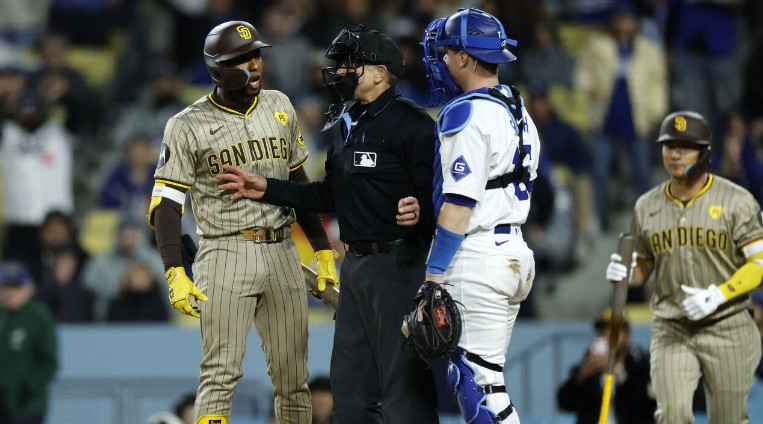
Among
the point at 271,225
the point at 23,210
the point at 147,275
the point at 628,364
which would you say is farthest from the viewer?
the point at 23,210

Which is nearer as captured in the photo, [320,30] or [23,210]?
[23,210]

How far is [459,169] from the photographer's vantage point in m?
5.70

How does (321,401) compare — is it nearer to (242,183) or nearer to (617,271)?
(617,271)

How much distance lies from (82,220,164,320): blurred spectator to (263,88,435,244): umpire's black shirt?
5883mm

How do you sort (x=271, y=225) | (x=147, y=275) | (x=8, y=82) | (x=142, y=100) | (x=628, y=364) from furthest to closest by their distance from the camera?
(x=142, y=100) < (x=8, y=82) < (x=147, y=275) < (x=628, y=364) < (x=271, y=225)

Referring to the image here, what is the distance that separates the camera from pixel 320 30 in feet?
45.5

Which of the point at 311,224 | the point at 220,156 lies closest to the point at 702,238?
the point at 311,224

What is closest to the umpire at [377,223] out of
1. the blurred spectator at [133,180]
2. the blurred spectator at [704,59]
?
the blurred spectator at [133,180]

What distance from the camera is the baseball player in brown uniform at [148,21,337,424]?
625cm

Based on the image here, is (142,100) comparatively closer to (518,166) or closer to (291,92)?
(291,92)

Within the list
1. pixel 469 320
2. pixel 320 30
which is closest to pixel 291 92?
pixel 320 30

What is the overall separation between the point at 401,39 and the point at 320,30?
135 cm

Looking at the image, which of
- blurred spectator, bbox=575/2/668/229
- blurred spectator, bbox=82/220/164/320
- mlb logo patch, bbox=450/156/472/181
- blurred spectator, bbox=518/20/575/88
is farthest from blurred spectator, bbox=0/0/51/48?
mlb logo patch, bbox=450/156/472/181

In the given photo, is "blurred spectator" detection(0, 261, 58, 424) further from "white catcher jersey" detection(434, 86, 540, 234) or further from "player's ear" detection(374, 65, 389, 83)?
"white catcher jersey" detection(434, 86, 540, 234)
